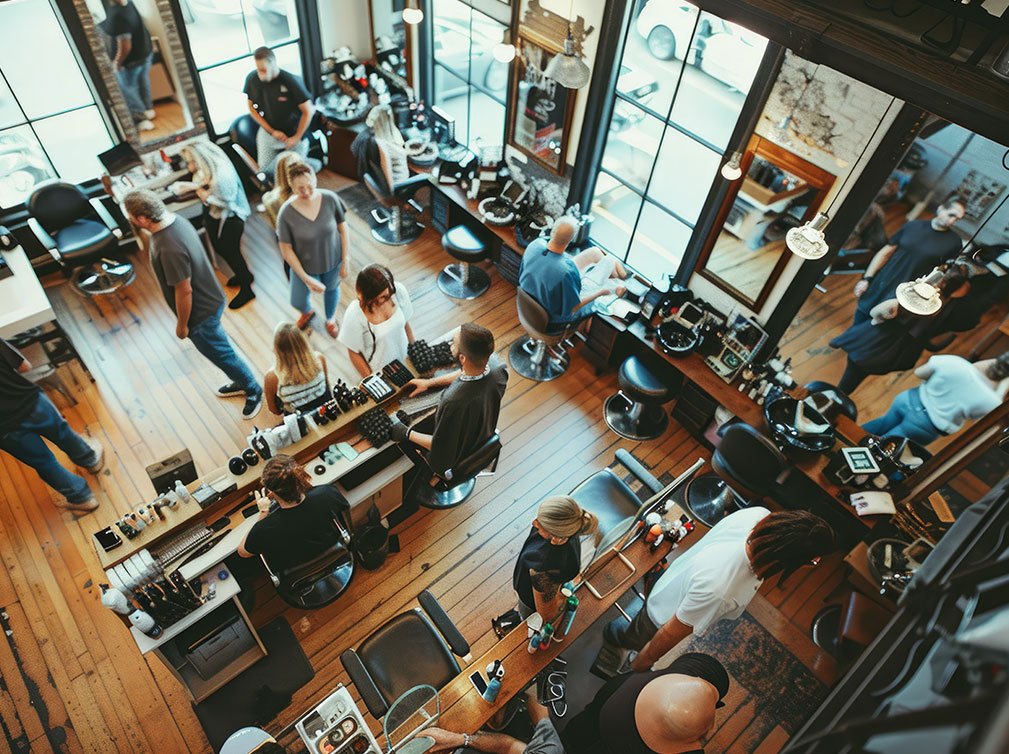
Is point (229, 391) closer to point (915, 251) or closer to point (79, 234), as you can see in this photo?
point (79, 234)

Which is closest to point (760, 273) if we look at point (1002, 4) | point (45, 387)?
point (1002, 4)

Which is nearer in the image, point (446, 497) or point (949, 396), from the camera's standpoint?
point (949, 396)

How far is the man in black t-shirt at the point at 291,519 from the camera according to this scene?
328 cm

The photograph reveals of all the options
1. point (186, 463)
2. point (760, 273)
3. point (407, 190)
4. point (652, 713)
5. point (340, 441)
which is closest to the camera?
point (652, 713)

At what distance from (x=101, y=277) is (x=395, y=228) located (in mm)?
3105

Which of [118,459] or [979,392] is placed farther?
[118,459]

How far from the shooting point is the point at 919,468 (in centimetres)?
447

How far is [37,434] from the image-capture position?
440 cm

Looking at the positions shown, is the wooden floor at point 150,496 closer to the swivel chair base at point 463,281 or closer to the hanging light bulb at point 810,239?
the swivel chair base at point 463,281

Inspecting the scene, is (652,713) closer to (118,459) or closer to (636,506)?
(636,506)

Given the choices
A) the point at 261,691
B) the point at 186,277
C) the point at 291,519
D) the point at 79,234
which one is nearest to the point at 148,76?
the point at 79,234

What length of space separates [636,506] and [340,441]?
215 cm

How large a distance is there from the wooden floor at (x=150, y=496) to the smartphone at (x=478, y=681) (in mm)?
1059

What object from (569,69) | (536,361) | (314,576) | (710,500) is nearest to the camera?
(314,576)
